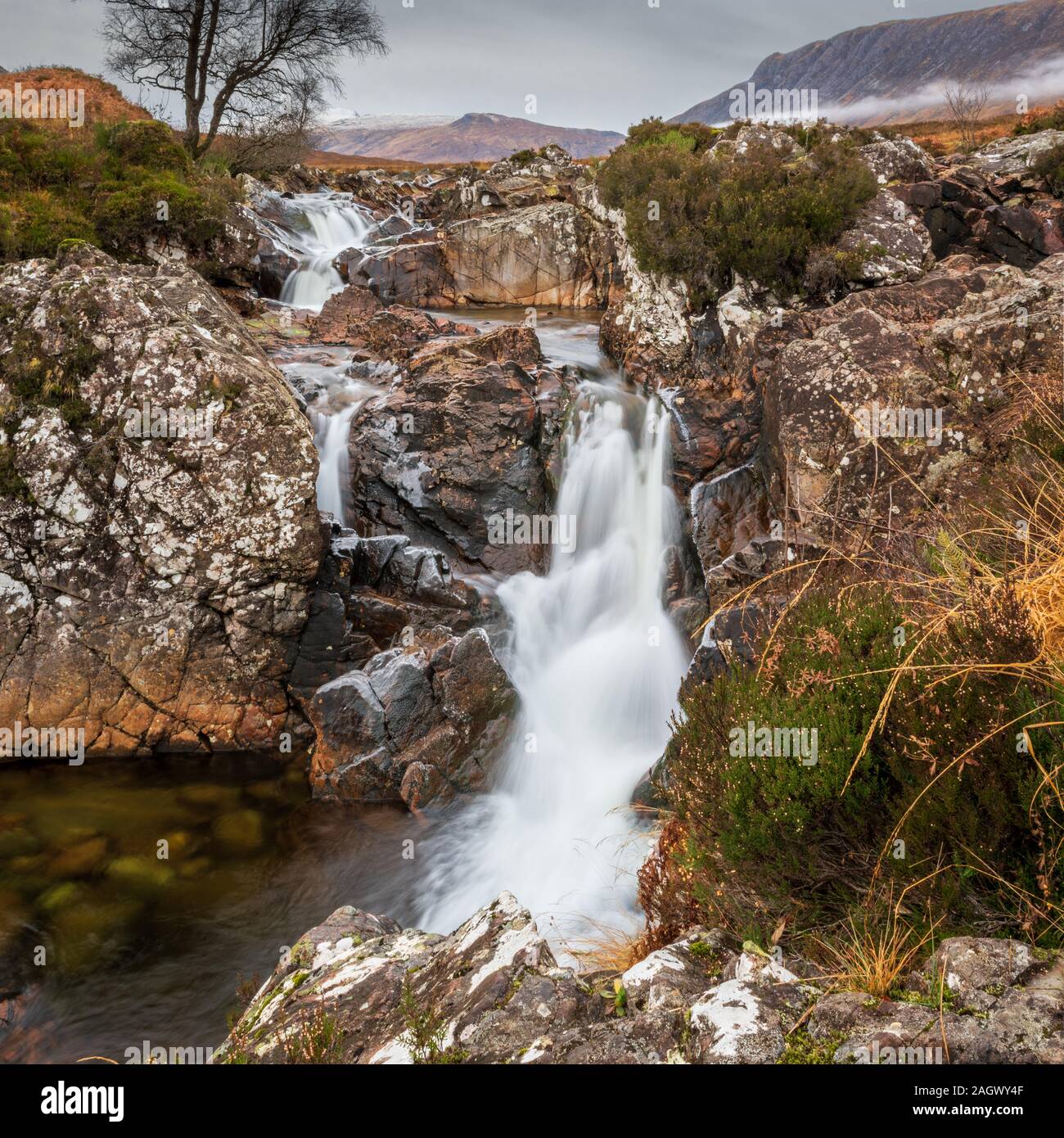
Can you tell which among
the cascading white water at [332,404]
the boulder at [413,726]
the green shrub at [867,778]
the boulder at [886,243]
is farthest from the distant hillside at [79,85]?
the green shrub at [867,778]

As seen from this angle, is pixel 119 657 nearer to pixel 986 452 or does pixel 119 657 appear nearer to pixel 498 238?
pixel 986 452

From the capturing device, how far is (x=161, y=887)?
294 inches

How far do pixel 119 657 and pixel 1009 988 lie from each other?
934cm

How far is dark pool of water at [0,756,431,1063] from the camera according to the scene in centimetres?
625

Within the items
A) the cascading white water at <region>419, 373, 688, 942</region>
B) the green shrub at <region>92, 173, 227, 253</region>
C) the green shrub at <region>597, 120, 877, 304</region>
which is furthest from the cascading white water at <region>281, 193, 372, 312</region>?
the cascading white water at <region>419, 373, 688, 942</region>

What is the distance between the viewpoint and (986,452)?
28.3 ft

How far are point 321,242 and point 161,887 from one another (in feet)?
77.4

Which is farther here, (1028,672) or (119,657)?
(119,657)

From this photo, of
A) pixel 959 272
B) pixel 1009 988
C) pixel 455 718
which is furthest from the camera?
pixel 959 272

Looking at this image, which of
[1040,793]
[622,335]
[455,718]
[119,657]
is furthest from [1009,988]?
[622,335]

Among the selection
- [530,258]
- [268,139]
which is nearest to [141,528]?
[530,258]

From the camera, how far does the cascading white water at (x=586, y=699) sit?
762 centimetres

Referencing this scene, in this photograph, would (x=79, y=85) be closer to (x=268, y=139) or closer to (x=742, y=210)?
(x=268, y=139)

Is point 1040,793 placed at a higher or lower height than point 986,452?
lower
